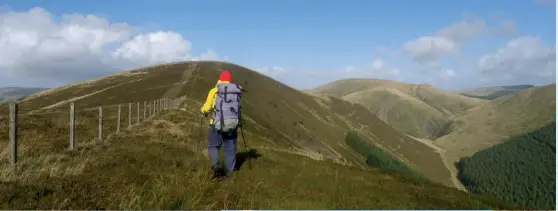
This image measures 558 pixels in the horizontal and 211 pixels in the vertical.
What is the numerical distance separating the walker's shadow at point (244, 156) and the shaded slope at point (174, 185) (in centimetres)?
23

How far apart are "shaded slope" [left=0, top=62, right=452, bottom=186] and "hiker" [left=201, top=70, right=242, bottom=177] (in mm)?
73045

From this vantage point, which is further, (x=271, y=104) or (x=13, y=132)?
(x=271, y=104)

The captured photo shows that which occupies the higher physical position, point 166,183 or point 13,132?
point 13,132

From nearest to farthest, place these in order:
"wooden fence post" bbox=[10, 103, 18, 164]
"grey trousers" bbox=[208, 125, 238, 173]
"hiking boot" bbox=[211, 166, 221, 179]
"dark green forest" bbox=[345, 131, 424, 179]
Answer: "wooden fence post" bbox=[10, 103, 18, 164], "hiking boot" bbox=[211, 166, 221, 179], "grey trousers" bbox=[208, 125, 238, 173], "dark green forest" bbox=[345, 131, 424, 179]

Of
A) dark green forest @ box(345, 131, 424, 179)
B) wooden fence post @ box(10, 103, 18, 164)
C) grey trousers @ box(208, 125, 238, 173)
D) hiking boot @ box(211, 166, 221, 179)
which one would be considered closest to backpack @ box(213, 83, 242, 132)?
grey trousers @ box(208, 125, 238, 173)

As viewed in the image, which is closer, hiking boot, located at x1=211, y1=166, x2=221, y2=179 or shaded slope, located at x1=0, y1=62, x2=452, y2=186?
hiking boot, located at x1=211, y1=166, x2=221, y2=179

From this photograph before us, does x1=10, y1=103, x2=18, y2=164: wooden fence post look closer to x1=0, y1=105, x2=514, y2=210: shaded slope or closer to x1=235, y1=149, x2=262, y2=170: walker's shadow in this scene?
x1=0, y1=105, x2=514, y2=210: shaded slope

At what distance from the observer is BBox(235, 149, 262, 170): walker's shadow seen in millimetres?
13920

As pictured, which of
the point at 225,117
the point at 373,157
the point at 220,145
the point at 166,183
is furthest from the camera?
the point at 373,157

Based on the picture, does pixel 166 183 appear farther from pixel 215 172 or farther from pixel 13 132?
pixel 13 132

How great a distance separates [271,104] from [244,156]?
4286 inches

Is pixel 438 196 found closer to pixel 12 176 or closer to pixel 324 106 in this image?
pixel 12 176

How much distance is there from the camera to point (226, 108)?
11.3 meters

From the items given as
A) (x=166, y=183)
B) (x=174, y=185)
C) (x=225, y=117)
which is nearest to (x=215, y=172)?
(x=225, y=117)
